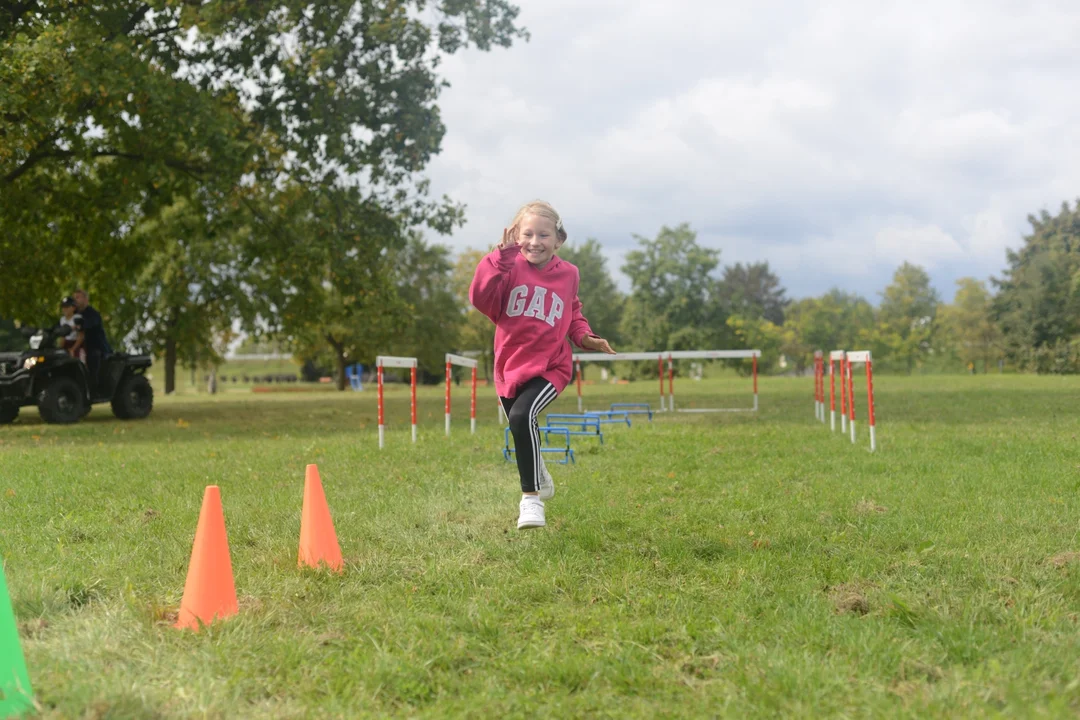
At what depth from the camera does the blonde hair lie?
17.0 ft

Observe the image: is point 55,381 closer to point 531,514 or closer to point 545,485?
point 545,485

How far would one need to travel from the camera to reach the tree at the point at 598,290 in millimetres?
70125

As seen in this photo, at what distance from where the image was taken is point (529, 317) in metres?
5.17

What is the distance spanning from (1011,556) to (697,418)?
1159 centimetres

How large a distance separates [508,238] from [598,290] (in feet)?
226

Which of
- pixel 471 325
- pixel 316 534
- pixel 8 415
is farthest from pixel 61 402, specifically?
pixel 471 325

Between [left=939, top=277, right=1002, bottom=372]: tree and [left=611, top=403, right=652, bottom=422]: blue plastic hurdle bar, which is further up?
[left=939, top=277, right=1002, bottom=372]: tree

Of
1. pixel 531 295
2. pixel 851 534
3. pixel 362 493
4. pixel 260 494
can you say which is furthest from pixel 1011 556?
pixel 260 494

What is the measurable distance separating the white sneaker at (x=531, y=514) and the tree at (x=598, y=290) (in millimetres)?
62608

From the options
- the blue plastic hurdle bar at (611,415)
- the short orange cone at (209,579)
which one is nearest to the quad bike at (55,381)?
the blue plastic hurdle bar at (611,415)

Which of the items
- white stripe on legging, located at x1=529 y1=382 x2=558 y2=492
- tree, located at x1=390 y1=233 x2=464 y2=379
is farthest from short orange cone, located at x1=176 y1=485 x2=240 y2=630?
tree, located at x1=390 y1=233 x2=464 y2=379

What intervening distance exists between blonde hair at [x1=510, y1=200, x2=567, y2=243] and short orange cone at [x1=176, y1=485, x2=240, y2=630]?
7.58ft

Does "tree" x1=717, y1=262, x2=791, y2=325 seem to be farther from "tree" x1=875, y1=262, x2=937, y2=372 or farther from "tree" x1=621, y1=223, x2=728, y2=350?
"tree" x1=621, y1=223, x2=728, y2=350

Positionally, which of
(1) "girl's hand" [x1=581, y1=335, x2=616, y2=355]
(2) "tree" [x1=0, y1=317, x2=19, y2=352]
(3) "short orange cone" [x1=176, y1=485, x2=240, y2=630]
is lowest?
(3) "short orange cone" [x1=176, y1=485, x2=240, y2=630]
